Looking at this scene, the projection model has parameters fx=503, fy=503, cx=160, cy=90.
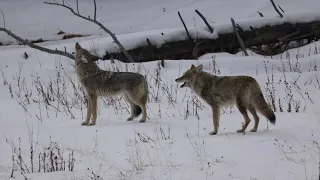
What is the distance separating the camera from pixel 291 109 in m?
8.52

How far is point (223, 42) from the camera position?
1352cm

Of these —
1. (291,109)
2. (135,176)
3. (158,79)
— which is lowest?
(135,176)

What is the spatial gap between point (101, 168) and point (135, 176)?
0.50 metres

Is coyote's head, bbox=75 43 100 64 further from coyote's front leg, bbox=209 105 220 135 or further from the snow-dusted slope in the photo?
the snow-dusted slope

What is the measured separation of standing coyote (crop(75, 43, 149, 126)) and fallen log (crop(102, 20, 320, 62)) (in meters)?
4.35

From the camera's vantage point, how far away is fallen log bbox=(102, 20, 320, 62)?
1320 centimetres

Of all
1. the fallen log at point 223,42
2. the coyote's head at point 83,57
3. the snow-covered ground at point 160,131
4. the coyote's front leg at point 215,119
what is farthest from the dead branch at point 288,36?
the coyote's front leg at point 215,119

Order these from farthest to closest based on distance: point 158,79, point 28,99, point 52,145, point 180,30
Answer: point 180,30 → point 158,79 → point 28,99 → point 52,145

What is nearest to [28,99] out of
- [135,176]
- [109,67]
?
[109,67]

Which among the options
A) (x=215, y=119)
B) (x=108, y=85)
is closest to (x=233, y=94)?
(x=215, y=119)

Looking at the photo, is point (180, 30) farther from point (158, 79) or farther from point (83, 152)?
point (83, 152)

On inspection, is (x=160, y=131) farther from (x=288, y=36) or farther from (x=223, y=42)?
(x=288, y=36)

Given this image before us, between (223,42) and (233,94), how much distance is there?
6803 millimetres

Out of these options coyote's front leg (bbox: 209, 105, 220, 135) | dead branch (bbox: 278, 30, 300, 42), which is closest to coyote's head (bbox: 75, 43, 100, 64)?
coyote's front leg (bbox: 209, 105, 220, 135)
